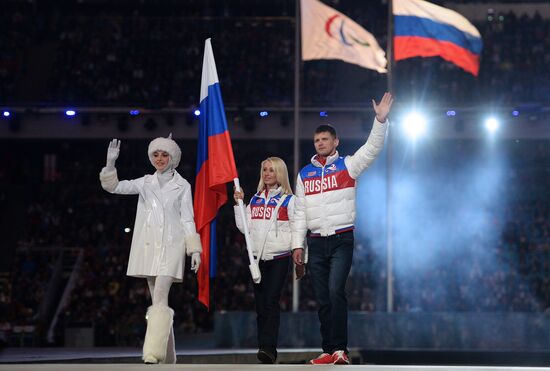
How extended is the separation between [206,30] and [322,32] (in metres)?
13.6

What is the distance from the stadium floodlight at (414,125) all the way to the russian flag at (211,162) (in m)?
15.1

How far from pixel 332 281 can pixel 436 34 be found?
37.8ft

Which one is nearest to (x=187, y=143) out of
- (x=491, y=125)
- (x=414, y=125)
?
(x=414, y=125)

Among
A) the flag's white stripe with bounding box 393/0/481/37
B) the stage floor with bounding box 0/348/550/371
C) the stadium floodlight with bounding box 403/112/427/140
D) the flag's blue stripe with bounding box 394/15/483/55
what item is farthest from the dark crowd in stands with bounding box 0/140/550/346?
the flag's white stripe with bounding box 393/0/481/37

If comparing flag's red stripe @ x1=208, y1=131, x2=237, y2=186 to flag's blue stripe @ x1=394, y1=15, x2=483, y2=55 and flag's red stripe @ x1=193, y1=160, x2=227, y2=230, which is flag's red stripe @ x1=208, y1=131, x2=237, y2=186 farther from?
flag's blue stripe @ x1=394, y1=15, x2=483, y2=55

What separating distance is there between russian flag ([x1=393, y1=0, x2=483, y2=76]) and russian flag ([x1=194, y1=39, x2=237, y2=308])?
31.9 feet

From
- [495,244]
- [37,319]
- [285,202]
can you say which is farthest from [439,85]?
[285,202]

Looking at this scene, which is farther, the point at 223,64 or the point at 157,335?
the point at 223,64

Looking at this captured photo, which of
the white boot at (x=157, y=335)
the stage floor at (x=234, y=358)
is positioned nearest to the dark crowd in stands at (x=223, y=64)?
the stage floor at (x=234, y=358)

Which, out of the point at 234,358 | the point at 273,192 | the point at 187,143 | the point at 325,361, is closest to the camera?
the point at 325,361

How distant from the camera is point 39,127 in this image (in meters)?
28.1

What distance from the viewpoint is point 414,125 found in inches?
1091

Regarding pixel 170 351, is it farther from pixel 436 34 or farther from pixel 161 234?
pixel 436 34

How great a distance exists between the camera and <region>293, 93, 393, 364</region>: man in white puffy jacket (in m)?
9.41
